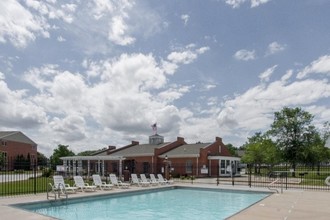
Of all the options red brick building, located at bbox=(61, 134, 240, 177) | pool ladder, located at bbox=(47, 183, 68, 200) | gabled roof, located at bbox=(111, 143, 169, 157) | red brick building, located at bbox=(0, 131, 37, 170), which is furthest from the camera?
red brick building, located at bbox=(0, 131, 37, 170)

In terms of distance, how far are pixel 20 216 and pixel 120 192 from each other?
959cm

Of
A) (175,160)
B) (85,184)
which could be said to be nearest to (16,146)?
(175,160)

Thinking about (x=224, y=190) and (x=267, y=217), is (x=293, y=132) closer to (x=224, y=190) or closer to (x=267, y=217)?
(x=224, y=190)

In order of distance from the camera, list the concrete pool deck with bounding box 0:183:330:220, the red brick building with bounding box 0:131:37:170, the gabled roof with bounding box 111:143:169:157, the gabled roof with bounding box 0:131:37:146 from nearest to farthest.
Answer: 1. the concrete pool deck with bounding box 0:183:330:220
2. the gabled roof with bounding box 111:143:169:157
3. the red brick building with bounding box 0:131:37:170
4. the gabled roof with bounding box 0:131:37:146

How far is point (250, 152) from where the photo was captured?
2312 inches

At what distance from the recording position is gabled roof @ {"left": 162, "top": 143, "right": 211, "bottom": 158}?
41.1 m

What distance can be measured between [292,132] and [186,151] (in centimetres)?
1608

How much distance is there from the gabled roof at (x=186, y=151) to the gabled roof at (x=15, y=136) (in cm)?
3897

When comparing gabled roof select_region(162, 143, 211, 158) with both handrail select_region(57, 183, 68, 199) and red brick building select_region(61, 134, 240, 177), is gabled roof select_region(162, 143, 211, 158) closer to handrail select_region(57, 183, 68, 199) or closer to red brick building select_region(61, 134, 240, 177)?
red brick building select_region(61, 134, 240, 177)

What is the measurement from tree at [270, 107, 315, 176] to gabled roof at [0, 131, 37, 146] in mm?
48866

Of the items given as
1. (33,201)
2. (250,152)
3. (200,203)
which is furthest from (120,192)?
(250,152)

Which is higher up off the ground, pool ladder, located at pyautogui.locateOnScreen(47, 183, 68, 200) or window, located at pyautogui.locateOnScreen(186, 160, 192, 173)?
pool ladder, located at pyautogui.locateOnScreen(47, 183, 68, 200)

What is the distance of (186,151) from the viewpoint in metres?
42.6

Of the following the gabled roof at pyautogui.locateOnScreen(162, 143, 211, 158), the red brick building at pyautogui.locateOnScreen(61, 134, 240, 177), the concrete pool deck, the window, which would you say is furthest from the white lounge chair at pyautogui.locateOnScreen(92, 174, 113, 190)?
the window
